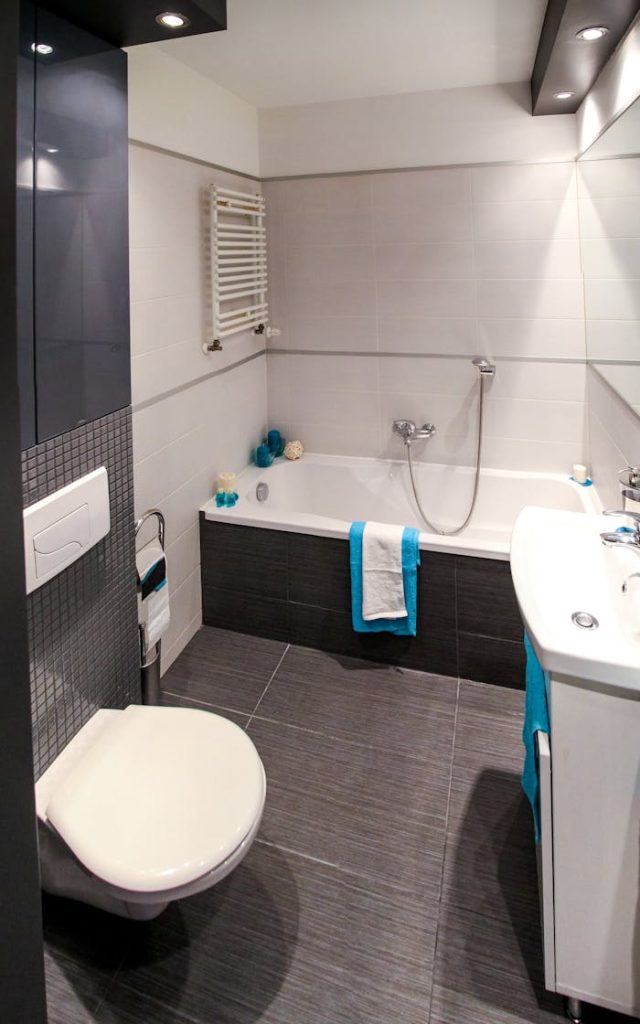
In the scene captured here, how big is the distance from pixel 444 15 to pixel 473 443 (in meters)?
1.89

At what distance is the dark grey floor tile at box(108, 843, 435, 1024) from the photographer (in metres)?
1.53

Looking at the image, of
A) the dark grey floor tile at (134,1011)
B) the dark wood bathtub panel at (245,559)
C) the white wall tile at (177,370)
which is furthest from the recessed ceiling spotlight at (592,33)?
the dark grey floor tile at (134,1011)

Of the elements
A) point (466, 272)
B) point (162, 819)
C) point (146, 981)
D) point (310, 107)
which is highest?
point (310, 107)

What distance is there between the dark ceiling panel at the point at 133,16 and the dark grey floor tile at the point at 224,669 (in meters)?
2.21

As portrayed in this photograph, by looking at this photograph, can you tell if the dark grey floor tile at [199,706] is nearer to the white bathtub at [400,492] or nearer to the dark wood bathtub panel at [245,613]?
the dark wood bathtub panel at [245,613]

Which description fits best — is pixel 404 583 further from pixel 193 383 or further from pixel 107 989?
pixel 107 989

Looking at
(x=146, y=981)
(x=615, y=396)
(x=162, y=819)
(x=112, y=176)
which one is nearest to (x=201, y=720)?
(x=162, y=819)

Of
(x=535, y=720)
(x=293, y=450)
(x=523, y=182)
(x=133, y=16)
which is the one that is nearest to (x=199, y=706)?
(x=535, y=720)

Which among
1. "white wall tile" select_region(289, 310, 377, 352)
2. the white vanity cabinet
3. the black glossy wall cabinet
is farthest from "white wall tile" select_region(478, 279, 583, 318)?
the white vanity cabinet

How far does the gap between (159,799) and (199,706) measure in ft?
3.53

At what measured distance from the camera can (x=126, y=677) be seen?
2002 millimetres

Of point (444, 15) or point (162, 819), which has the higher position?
point (444, 15)

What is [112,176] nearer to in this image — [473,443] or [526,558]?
[526,558]

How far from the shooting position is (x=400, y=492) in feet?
11.8
